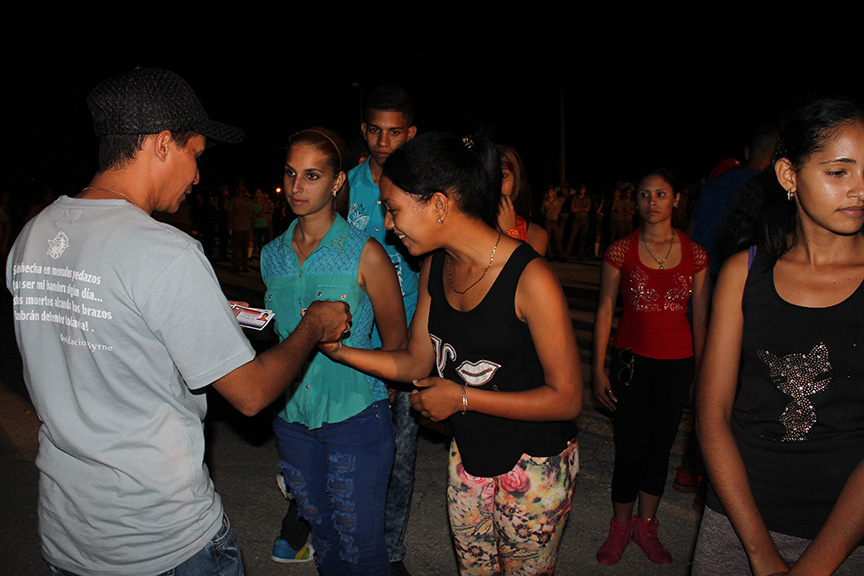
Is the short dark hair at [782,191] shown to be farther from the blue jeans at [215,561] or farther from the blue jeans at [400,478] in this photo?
the blue jeans at [400,478]

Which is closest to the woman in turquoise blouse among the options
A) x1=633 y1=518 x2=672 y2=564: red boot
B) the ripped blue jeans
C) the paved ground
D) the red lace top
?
the ripped blue jeans

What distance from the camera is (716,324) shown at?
6.03ft

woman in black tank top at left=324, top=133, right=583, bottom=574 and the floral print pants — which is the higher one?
woman in black tank top at left=324, top=133, right=583, bottom=574

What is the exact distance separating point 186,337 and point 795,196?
181 centimetres

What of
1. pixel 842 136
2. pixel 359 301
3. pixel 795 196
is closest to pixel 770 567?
pixel 795 196

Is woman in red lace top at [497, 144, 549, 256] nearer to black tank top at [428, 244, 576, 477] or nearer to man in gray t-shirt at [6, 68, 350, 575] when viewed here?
black tank top at [428, 244, 576, 477]

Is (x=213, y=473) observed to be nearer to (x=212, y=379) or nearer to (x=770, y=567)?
(x=212, y=379)

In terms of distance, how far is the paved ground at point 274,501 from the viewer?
140 inches

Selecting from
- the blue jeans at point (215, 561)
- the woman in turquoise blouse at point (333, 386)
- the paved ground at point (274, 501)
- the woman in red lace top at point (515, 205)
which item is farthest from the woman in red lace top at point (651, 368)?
the blue jeans at point (215, 561)

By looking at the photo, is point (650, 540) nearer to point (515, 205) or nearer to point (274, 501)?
point (515, 205)

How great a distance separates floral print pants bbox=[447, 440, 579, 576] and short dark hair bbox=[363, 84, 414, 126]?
7.71ft

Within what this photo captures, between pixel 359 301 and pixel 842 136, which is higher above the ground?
pixel 842 136

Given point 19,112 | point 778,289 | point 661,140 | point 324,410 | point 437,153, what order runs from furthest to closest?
point 661,140 < point 19,112 < point 324,410 < point 437,153 < point 778,289

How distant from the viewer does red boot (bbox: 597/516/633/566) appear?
3494 mm
